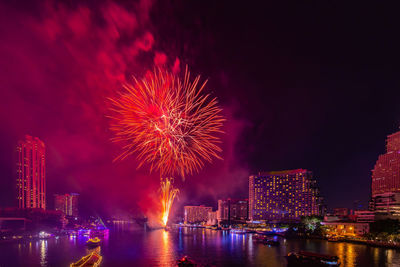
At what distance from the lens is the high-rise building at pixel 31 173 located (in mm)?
68625

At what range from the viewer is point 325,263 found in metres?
25.9

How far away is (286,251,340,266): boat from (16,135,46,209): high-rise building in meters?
63.0

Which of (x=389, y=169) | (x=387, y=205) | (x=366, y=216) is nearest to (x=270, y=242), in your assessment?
(x=366, y=216)

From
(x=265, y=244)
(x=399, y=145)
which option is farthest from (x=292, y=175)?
(x=265, y=244)

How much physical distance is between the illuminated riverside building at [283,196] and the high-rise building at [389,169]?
17.2 meters

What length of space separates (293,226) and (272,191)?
Result: 36.3 metres

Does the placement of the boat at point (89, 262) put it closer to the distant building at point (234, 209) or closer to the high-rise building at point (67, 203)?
the distant building at point (234, 209)

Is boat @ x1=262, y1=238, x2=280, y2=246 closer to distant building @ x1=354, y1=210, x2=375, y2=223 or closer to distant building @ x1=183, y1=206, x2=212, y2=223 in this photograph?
distant building @ x1=354, y1=210, x2=375, y2=223

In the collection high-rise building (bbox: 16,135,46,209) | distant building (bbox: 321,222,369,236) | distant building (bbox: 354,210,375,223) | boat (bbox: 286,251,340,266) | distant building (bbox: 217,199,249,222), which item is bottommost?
distant building (bbox: 217,199,249,222)

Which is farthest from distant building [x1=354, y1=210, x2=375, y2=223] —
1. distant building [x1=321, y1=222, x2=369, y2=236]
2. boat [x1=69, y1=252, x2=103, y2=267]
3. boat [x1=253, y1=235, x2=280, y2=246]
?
boat [x1=69, y1=252, x2=103, y2=267]

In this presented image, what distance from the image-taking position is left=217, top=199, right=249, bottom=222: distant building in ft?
407

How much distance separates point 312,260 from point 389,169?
70.3 meters

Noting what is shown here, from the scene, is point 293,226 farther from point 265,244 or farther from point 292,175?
point 292,175

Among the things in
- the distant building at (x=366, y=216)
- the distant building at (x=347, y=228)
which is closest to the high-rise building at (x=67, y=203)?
the distant building at (x=347, y=228)
